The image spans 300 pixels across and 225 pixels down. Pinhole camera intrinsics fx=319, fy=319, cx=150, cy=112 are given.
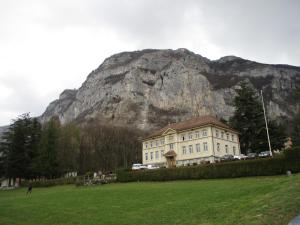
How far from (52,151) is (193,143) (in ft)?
98.7

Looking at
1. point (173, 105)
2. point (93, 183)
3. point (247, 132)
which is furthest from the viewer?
point (173, 105)

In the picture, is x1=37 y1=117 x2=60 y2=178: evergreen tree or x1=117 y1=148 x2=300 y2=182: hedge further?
x1=37 y1=117 x2=60 y2=178: evergreen tree

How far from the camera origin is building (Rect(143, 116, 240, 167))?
61.8 meters

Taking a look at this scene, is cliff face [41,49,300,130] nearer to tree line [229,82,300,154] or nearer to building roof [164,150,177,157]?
building roof [164,150,177,157]

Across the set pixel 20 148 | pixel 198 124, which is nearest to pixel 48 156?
pixel 20 148

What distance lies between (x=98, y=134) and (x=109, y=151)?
6541mm

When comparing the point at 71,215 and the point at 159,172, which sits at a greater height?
the point at 159,172

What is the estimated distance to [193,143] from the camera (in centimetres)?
6475

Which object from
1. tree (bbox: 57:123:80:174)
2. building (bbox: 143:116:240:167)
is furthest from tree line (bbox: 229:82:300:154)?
tree (bbox: 57:123:80:174)

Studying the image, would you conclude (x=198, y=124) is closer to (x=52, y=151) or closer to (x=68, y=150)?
(x=68, y=150)

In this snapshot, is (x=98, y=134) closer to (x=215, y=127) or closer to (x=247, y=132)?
(x=215, y=127)

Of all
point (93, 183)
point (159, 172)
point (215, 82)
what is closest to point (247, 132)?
point (159, 172)

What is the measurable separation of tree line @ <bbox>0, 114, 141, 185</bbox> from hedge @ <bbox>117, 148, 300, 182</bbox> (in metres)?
27.8

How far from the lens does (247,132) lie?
6094 cm
